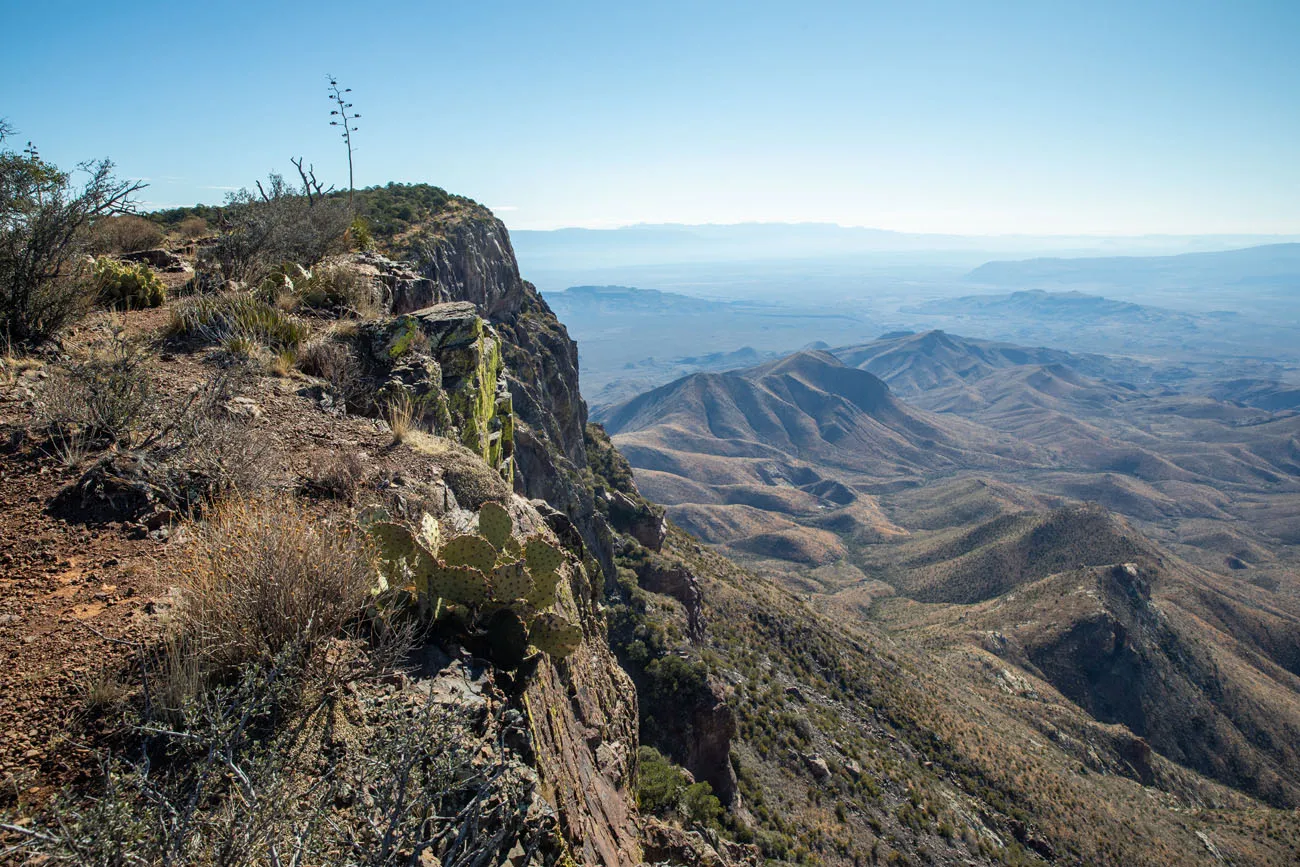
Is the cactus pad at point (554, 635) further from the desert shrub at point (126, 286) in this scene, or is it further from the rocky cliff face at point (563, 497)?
the desert shrub at point (126, 286)

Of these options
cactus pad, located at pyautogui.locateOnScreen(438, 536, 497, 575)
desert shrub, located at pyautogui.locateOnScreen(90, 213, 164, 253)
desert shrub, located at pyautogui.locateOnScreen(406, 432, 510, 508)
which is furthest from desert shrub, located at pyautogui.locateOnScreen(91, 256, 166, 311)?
cactus pad, located at pyautogui.locateOnScreen(438, 536, 497, 575)

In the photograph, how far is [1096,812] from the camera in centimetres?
2730

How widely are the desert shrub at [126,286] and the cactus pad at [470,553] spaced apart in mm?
8312

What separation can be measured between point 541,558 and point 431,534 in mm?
999

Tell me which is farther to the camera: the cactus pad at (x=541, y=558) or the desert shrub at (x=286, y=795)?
the cactus pad at (x=541, y=558)

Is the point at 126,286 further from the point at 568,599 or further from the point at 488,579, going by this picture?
the point at 488,579

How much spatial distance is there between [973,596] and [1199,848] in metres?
33.4

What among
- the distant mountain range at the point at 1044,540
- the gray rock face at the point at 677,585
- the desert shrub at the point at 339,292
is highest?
the desert shrub at the point at 339,292

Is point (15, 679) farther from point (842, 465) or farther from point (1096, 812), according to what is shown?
point (842, 465)

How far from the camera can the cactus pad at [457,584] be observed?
4738mm

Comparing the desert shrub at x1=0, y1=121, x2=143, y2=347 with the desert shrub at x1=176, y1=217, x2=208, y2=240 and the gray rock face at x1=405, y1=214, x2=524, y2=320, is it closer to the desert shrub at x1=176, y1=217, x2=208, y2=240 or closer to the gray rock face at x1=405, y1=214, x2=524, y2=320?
the desert shrub at x1=176, y1=217, x2=208, y2=240

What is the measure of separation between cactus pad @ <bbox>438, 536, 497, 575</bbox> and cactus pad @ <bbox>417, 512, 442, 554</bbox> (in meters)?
0.30

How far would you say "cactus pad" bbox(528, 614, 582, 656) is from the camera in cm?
525

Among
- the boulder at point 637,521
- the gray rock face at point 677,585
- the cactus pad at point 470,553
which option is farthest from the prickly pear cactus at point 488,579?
the boulder at point 637,521
